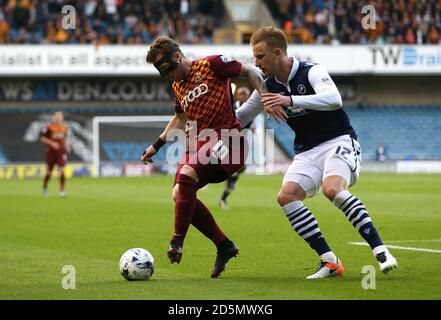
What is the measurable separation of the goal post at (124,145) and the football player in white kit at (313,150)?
2993 cm

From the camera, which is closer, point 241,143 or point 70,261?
point 241,143

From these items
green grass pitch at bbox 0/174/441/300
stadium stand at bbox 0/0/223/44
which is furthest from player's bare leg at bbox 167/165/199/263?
stadium stand at bbox 0/0/223/44

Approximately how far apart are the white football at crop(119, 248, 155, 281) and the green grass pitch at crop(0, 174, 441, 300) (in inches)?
4.3

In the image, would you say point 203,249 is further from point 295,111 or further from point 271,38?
point 271,38

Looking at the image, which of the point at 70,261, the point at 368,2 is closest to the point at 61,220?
the point at 70,261

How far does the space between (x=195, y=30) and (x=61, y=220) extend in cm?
2819

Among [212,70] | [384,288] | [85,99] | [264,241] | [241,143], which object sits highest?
[212,70]

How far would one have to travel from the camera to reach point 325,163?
27.8ft

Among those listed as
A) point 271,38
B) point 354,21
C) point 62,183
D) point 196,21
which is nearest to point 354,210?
point 271,38

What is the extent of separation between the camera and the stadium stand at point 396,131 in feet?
141

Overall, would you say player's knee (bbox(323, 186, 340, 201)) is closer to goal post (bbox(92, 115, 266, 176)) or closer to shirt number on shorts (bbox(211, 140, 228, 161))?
shirt number on shorts (bbox(211, 140, 228, 161))

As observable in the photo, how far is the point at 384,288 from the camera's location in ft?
24.7

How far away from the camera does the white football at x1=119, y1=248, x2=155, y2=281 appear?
8359 millimetres
